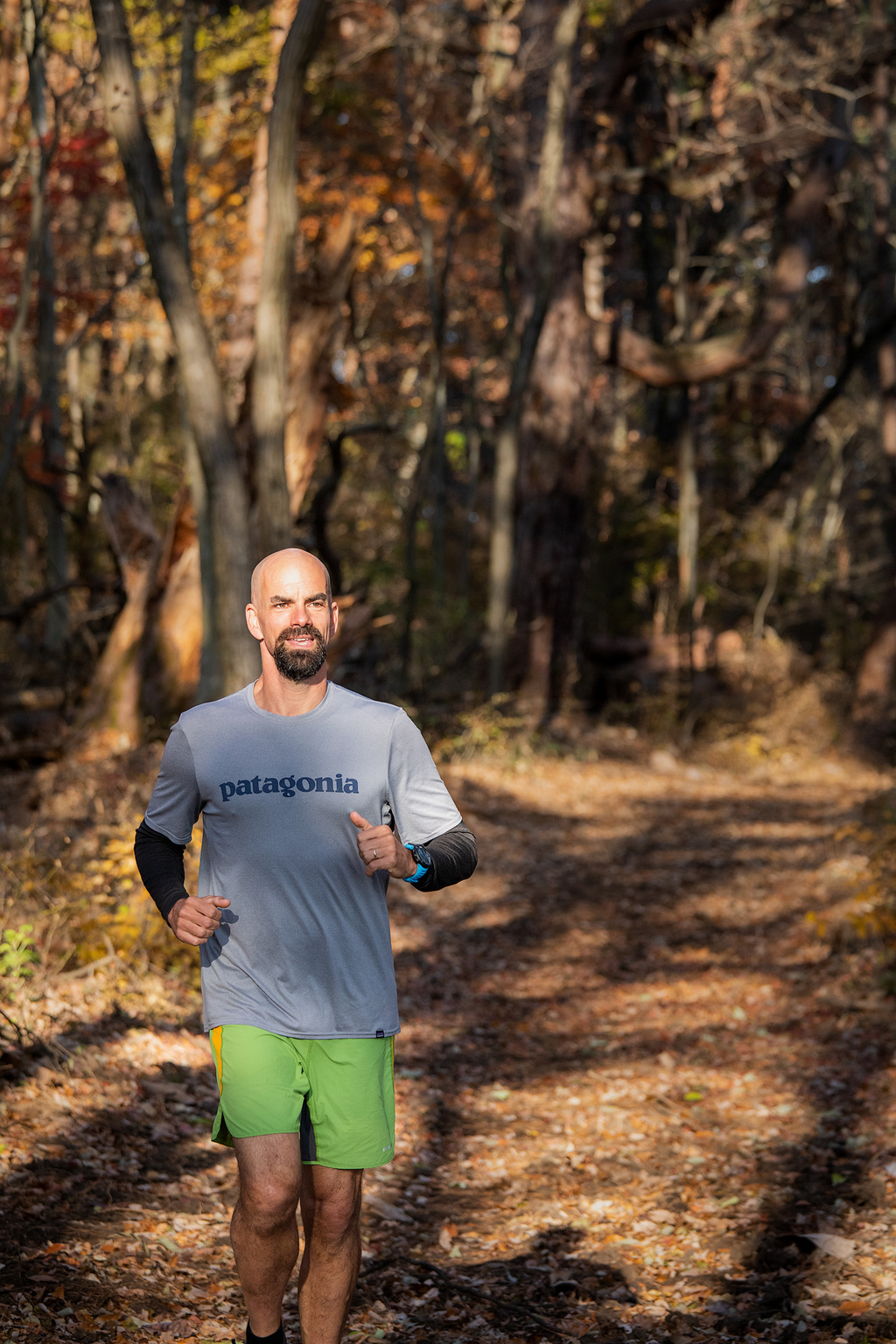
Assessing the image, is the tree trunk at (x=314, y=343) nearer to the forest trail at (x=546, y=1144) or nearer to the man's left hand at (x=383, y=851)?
the forest trail at (x=546, y=1144)

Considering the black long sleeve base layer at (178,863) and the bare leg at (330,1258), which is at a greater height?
the black long sleeve base layer at (178,863)

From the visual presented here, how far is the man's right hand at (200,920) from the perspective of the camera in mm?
2961

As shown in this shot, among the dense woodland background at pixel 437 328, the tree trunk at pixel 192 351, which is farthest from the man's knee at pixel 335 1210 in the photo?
the dense woodland background at pixel 437 328

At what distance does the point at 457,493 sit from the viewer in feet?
123

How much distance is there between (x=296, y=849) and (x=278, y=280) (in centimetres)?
586

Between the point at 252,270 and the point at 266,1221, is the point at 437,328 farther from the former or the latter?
the point at 266,1221

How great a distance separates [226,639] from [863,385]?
24855mm

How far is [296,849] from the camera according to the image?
308 centimetres

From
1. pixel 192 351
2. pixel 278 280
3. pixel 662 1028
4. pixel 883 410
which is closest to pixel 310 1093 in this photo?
pixel 662 1028

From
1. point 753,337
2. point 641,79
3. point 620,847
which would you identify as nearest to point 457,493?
point 641,79

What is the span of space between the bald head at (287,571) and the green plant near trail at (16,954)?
9.37 feet

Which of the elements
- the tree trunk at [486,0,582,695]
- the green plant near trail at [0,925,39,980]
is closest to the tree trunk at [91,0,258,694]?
the green plant near trail at [0,925,39,980]

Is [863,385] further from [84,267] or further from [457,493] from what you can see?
[84,267]

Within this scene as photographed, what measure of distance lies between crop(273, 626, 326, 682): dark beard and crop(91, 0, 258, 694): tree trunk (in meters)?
4.97
